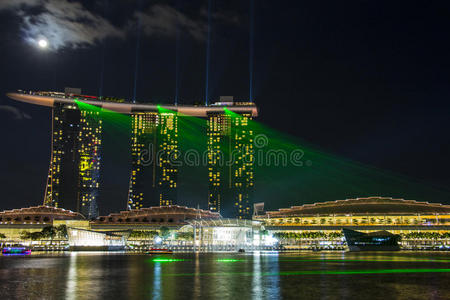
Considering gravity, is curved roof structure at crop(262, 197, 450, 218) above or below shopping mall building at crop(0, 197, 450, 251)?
above

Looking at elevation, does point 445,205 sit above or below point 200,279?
above

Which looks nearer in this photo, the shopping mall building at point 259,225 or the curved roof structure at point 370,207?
the shopping mall building at point 259,225

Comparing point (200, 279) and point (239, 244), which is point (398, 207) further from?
point (200, 279)

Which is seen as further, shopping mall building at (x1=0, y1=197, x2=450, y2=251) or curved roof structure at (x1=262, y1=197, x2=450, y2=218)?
curved roof structure at (x1=262, y1=197, x2=450, y2=218)

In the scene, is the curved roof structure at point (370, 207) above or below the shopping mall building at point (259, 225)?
above

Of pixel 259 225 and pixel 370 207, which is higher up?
pixel 370 207

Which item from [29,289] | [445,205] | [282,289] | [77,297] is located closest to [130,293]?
[77,297]

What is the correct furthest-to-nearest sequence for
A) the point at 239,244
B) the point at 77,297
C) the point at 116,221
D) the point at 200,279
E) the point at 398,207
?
1. the point at 116,221
2. the point at 398,207
3. the point at 239,244
4. the point at 200,279
5. the point at 77,297

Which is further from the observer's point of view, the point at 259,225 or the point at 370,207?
the point at 370,207
